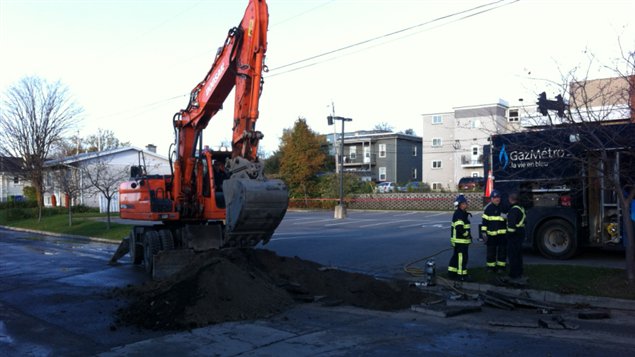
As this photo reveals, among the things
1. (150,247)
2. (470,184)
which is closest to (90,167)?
(470,184)

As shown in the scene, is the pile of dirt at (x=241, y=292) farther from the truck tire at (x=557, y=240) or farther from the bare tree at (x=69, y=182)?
the bare tree at (x=69, y=182)

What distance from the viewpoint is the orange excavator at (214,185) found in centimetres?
970

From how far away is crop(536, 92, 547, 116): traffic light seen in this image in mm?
10688

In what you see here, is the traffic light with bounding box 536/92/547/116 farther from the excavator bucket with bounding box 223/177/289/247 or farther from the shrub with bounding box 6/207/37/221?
the shrub with bounding box 6/207/37/221

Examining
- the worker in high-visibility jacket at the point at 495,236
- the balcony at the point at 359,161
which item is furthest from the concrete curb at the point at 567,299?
the balcony at the point at 359,161

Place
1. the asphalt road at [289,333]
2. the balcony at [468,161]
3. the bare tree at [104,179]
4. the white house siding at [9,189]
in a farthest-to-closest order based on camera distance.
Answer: the white house siding at [9,189] → the balcony at [468,161] → the bare tree at [104,179] → the asphalt road at [289,333]

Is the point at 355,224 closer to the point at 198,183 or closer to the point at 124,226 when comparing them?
the point at 124,226

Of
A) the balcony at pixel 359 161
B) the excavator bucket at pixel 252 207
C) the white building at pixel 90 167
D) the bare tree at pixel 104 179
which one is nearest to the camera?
the excavator bucket at pixel 252 207

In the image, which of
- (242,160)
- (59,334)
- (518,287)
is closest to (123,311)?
(59,334)

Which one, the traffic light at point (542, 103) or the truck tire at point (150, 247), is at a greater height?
the traffic light at point (542, 103)

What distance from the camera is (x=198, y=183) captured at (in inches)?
528

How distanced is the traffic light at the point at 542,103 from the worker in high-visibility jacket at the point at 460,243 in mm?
2356

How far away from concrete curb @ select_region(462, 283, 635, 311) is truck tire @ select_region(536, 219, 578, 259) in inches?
160

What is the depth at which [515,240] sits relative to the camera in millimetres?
11297
